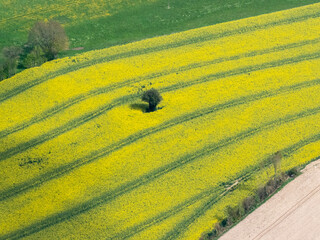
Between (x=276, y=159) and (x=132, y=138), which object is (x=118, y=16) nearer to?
(x=132, y=138)

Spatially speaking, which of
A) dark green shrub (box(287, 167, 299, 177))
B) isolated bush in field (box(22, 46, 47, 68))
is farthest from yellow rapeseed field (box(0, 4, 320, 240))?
isolated bush in field (box(22, 46, 47, 68))

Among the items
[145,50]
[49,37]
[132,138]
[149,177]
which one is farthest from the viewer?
[145,50]

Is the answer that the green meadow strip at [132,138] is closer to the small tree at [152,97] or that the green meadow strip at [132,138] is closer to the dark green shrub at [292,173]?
the small tree at [152,97]

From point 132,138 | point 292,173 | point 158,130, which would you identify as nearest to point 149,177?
point 132,138

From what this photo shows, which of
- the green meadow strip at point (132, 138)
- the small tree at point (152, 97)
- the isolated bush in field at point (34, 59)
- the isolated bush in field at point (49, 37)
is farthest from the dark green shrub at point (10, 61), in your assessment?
the green meadow strip at point (132, 138)

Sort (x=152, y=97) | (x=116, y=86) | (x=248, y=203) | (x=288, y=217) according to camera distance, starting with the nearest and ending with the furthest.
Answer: (x=288, y=217)
(x=248, y=203)
(x=152, y=97)
(x=116, y=86)

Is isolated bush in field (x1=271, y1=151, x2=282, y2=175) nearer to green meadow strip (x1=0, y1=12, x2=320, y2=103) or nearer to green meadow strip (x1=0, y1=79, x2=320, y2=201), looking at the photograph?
green meadow strip (x1=0, y1=79, x2=320, y2=201)

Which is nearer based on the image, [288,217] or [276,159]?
[288,217]
